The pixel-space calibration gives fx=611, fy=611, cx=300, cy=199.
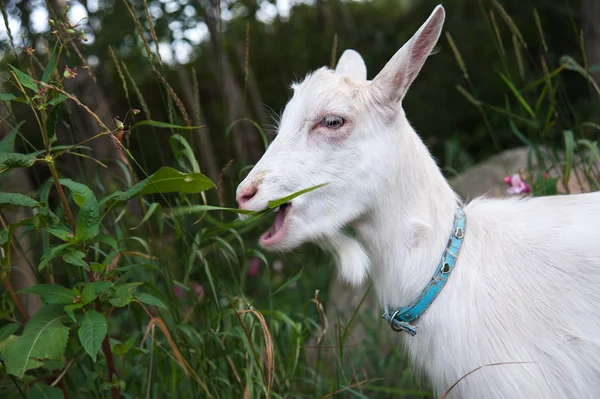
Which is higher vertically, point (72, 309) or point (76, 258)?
point (76, 258)

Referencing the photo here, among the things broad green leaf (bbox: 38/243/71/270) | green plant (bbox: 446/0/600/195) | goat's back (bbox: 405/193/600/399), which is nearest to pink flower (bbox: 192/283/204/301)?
broad green leaf (bbox: 38/243/71/270)

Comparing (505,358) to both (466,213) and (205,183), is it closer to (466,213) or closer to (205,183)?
(466,213)

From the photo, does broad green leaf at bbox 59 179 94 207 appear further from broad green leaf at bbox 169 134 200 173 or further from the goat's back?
the goat's back

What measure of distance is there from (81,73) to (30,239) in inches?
52.9

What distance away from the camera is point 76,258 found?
1.78 metres

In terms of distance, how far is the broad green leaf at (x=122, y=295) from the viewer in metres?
1.85

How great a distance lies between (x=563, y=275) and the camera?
1943mm

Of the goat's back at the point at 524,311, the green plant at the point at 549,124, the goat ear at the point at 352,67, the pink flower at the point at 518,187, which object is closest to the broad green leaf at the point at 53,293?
the goat's back at the point at 524,311

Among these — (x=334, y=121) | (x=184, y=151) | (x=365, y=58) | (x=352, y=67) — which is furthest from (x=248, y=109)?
(x=334, y=121)

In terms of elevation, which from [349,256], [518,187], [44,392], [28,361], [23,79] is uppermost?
[23,79]

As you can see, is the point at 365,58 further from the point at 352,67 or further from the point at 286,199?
the point at 286,199

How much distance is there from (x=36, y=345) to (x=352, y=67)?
1643 millimetres

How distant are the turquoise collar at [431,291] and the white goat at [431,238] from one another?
2cm

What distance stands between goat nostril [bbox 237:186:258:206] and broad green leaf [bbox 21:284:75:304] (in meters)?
0.58
